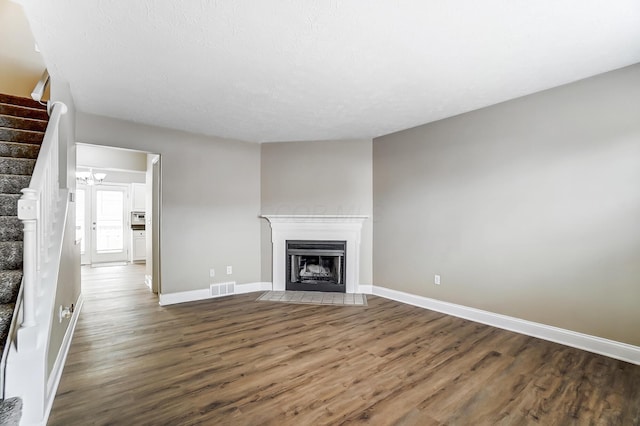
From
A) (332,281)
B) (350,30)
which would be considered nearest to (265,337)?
(332,281)

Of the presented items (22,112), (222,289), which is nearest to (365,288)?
(222,289)

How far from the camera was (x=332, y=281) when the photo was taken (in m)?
4.68

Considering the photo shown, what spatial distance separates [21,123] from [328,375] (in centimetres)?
372

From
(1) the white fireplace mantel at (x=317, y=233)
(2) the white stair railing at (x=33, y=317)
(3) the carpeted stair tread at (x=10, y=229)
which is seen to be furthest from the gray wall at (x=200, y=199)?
(2) the white stair railing at (x=33, y=317)

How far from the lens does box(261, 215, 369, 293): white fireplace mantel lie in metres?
4.54

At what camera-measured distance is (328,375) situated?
2.15 meters

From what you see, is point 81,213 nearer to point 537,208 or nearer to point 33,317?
point 33,317

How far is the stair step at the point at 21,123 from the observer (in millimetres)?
2713

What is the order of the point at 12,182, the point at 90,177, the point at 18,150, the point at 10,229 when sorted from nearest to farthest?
the point at 10,229, the point at 12,182, the point at 18,150, the point at 90,177

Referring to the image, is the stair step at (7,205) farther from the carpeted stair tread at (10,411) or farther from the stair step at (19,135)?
the carpeted stair tread at (10,411)

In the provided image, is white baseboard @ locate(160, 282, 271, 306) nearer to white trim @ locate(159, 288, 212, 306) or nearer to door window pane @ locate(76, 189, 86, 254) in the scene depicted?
white trim @ locate(159, 288, 212, 306)

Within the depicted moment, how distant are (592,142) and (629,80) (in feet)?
1.74

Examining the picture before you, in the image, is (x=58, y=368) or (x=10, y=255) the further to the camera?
(x=58, y=368)

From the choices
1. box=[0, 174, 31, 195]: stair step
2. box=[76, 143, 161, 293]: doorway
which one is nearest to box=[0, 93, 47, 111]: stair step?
box=[0, 174, 31, 195]: stair step
